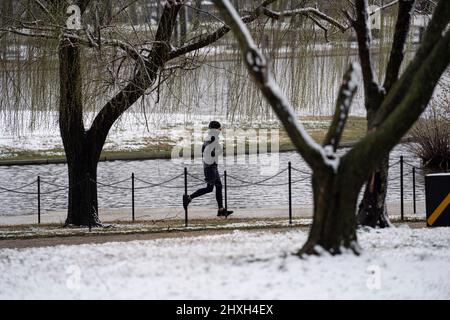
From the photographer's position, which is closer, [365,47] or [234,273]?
[234,273]

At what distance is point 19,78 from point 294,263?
9.15 m

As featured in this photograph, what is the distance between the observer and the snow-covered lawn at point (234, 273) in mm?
7402

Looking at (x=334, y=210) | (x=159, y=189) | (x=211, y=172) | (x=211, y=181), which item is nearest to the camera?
(x=334, y=210)

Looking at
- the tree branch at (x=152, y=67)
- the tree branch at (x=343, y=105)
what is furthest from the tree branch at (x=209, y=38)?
the tree branch at (x=343, y=105)

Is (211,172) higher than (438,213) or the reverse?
higher

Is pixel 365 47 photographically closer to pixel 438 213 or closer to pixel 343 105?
pixel 438 213

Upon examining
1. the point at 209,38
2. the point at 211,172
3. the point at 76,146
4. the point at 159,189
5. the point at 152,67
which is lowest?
the point at 159,189

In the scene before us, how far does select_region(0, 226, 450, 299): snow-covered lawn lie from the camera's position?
740 cm

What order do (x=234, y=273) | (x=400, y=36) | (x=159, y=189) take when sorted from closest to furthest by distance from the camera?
(x=234, y=273) < (x=400, y=36) < (x=159, y=189)

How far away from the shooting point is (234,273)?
7.86m

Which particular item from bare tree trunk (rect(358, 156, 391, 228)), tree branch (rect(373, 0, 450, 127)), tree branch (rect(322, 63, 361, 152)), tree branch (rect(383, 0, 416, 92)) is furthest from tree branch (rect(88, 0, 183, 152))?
tree branch (rect(322, 63, 361, 152))

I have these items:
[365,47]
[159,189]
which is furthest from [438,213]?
[159,189]

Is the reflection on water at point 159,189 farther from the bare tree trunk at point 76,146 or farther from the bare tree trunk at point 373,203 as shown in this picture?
the bare tree trunk at point 373,203

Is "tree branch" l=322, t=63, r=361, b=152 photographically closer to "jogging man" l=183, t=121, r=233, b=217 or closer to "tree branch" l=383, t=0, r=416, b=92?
"tree branch" l=383, t=0, r=416, b=92
